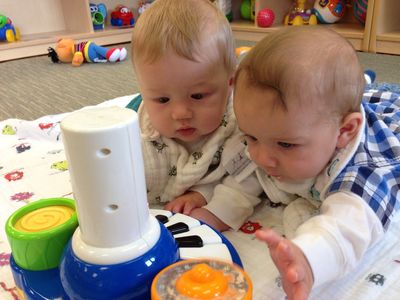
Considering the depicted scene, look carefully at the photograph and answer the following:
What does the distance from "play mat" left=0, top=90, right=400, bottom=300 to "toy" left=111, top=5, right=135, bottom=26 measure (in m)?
1.72

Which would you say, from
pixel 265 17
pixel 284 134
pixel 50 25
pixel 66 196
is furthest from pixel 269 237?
pixel 50 25

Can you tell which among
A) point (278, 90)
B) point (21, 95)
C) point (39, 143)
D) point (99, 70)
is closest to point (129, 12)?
point (99, 70)

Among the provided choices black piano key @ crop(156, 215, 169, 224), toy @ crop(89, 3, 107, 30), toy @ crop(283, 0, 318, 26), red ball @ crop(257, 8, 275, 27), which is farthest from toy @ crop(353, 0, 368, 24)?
black piano key @ crop(156, 215, 169, 224)

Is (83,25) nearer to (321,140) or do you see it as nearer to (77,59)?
(77,59)

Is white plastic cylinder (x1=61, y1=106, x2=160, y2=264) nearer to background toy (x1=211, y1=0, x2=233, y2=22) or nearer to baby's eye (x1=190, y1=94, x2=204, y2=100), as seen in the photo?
baby's eye (x1=190, y1=94, x2=204, y2=100)

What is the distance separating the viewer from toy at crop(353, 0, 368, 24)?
2.02 meters

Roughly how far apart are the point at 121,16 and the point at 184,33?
2.19 meters

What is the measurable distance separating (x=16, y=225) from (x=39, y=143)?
0.54m

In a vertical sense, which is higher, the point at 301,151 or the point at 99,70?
the point at 301,151

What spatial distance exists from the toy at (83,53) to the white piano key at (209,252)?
66.5 inches

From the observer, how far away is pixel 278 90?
0.48 metres

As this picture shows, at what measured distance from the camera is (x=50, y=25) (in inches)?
103

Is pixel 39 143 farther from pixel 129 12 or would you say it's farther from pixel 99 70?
pixel 129 12

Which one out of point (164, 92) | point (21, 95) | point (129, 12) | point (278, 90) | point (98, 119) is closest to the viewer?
point (98, 119)
